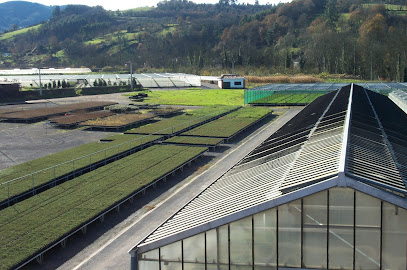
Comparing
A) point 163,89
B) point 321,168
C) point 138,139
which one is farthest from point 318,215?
point 163,89

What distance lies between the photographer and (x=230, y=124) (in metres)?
53.2

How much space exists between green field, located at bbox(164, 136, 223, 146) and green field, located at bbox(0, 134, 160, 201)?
6.87ft

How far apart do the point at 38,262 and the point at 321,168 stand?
41.6 ft

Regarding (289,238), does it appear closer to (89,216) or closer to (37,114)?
(89,216)

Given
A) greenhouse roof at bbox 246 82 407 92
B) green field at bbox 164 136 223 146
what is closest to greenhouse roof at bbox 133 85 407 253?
green field at bbox 164 136 223 146

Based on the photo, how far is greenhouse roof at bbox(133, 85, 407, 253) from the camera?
1346 cm

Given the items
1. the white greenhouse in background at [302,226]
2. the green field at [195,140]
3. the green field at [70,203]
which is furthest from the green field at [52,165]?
the white greenhouse in background at [302,226]

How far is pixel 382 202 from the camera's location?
12.9 meters

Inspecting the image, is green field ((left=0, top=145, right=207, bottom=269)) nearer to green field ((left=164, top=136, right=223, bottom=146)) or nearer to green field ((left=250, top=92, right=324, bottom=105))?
green field ((left=164, top=136, right=223, bottom=146))

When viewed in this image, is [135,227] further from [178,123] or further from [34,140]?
[178,123]

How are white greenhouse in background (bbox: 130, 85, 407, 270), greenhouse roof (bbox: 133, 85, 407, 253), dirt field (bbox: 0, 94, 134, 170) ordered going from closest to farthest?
white greenhouse in background (bbox: 130, 85, 407, 270) < greenhouse roof (bbox: 133, 85, 407, 253) < dirt field (bbox: 0, 94, 134, 170)

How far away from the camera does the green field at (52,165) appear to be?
28.4 metres

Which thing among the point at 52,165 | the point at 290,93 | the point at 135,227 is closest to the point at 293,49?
the point at 290,93

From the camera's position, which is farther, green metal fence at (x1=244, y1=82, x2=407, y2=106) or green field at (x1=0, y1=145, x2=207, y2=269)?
green metal fence at (x1=244, y1=82, x2=407, y2=106)
